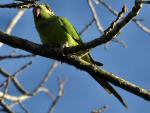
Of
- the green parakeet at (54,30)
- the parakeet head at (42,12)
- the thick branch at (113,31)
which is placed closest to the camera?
the thick branch at (113,31)

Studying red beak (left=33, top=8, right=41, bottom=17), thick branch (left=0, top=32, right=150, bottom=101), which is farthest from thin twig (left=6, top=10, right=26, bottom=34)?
thick branch (left=0, top=32, right=150, bottom=101)

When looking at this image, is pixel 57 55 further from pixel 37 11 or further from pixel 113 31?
pixel 37 11

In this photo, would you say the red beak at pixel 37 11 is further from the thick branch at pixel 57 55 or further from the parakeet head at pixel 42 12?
the thick branch at pixel 57 55

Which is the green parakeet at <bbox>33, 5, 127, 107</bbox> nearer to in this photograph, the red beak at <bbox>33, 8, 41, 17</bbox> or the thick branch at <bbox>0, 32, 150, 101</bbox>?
the red beak at <bbox>33, 8, 41, 17</bbox>

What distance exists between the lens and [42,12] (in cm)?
419

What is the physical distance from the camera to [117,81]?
2.68m

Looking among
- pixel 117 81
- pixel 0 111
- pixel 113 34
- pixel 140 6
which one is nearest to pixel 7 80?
pixel 0 111

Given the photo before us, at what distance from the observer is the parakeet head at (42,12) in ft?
13.8

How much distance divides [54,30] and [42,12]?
0.30 m

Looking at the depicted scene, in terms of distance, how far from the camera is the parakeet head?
13.8 feet

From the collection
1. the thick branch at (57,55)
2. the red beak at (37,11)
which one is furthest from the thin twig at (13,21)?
the thick branch at (57,55)

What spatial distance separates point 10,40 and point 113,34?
77cm

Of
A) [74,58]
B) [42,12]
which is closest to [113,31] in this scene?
[74,58]

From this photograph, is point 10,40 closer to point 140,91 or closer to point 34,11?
point 140,91
